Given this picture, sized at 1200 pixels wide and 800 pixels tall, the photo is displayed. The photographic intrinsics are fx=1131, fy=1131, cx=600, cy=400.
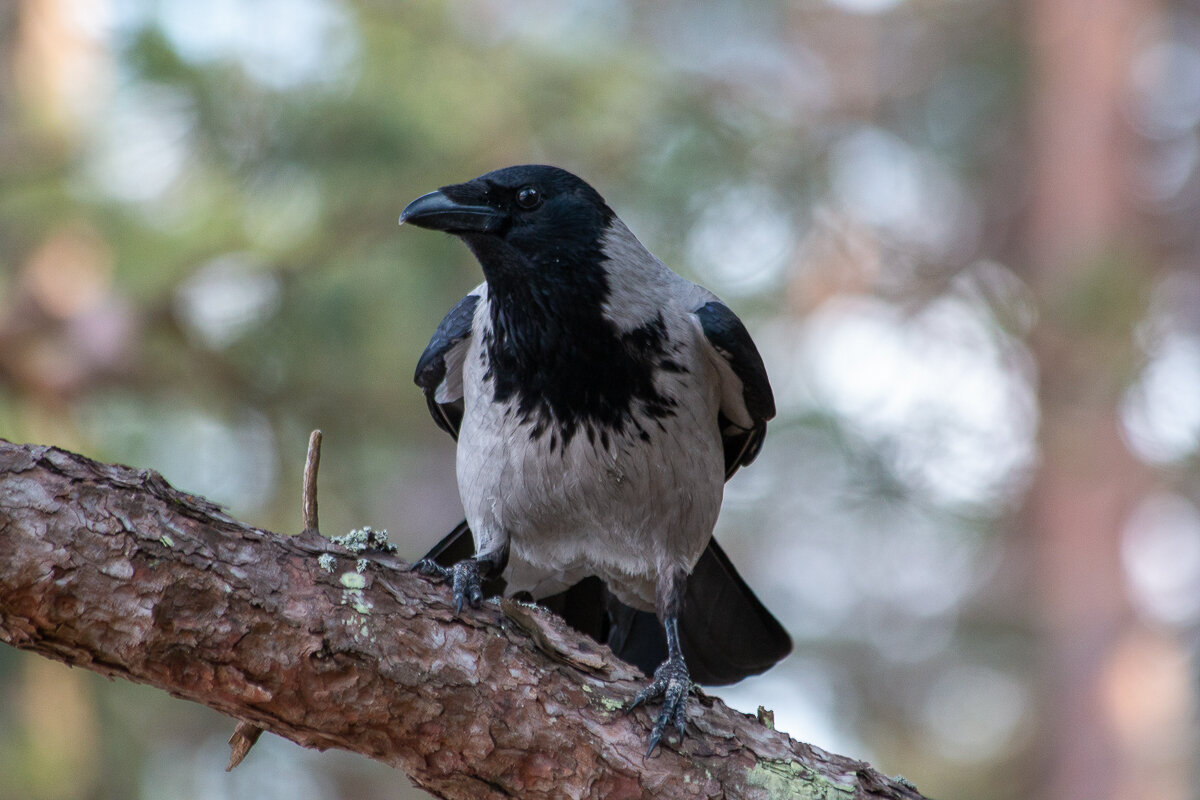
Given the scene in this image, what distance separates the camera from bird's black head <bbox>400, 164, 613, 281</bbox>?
155 inches

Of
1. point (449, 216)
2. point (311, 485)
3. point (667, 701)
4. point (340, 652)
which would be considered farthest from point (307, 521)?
point (449, 216)

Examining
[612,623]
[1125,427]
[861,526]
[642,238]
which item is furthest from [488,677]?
[1125,427]

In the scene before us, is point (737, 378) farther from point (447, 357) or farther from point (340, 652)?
point (340, 652)

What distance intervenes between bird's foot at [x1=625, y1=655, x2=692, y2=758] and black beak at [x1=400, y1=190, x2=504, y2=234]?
168 cm

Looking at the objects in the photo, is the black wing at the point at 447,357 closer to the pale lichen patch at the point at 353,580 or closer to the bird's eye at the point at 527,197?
the bird's eye at the point at 527,197

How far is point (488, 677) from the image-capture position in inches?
115

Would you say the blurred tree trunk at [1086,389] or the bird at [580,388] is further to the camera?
the blurred tree trunk at [1086,389]

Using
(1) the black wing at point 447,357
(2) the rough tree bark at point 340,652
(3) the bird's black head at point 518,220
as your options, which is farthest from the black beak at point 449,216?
(2) the rough tree bark at point 340,652

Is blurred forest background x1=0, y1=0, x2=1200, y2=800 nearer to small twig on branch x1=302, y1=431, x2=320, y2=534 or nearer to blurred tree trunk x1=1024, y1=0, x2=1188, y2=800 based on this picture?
blurred tree trunk x1=1024, y1=0, x2=1188, y2=800

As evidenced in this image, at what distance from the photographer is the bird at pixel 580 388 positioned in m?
3.90

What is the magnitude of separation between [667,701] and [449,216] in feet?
5.92

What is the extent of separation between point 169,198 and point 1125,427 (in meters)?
5.95

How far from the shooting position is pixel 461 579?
3.14 meters

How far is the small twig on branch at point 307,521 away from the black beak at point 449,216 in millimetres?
1137
